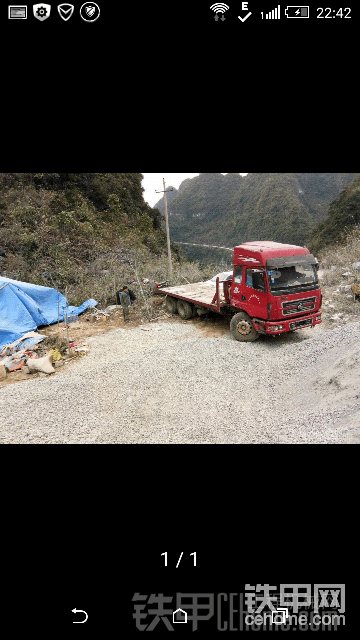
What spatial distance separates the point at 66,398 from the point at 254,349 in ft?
13.6

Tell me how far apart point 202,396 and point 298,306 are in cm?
327

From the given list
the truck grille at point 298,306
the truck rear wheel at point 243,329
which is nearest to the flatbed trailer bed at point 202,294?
the truck rear wheel at point 243,329

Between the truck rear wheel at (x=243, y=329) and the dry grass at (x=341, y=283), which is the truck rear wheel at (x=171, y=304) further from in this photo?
the dry grass at (x=341, y=283)

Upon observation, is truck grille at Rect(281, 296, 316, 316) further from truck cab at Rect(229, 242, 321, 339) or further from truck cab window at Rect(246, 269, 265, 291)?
truck cab window at Rect(246, 269, 265, 291)

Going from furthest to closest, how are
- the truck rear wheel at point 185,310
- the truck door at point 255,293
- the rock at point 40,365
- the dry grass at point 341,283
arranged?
1. the truck rear wheel at point 185,310
2. the dry grass at point 341,283
3. the truck door at point 255,293
4. the rock at point 40,365

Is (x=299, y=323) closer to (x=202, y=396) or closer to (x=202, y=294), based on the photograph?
(x=202, y=396)

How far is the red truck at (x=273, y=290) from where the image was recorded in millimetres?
7277

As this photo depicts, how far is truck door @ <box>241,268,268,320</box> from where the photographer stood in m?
7.34

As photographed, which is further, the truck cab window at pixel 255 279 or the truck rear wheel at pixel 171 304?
the truck rear wheel at pixel 171 304

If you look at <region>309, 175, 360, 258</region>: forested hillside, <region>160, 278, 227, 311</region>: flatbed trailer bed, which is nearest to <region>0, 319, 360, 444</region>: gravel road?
<region>160, 278, 227, 311</region>: flatbed trailer bed

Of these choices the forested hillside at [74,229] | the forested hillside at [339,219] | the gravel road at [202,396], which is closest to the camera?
the gravel road at [202,396]

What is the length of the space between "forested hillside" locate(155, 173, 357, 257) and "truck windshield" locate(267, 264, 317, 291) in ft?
102

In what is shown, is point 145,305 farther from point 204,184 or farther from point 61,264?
point 204,184

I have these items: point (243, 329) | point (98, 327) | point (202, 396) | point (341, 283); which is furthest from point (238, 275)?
point (341, 283)
